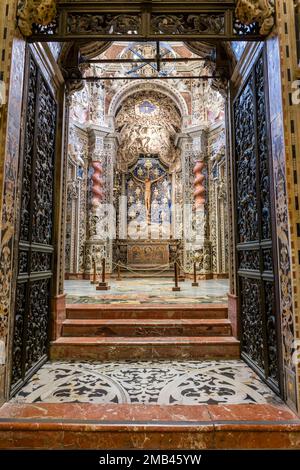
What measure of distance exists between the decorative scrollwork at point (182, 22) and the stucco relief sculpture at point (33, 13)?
89 centimetres

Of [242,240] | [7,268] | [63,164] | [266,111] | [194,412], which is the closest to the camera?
[194,412]

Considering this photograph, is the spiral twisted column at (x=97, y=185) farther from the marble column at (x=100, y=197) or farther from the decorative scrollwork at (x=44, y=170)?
the decorative scrollwork at (x=44, y=170)

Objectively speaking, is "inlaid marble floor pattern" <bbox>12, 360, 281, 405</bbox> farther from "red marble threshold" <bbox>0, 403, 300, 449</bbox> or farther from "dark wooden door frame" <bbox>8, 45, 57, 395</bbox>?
"red marble threshold" <bbox>0, 403, 300, 449</bbox>

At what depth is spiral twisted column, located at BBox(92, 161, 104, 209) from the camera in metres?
10.6

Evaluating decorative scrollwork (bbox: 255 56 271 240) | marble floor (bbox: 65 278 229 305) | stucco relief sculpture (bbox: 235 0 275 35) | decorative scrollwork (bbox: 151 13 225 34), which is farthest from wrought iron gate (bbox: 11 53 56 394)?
→ decorative scrollwork (bbox: 255 56 271 240)

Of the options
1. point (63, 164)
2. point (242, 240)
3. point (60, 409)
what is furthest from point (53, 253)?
point (242, 240)

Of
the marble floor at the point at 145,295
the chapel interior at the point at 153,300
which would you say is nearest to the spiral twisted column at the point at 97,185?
the marble floor at the point at 145,295

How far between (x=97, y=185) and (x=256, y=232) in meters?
8.46

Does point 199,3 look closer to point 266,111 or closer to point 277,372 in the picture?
point 266,111

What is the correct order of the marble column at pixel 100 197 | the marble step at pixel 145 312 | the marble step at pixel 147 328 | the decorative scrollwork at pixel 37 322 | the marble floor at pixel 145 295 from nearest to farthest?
1. the decorative scrollwork at pixel 37 322
2. the marble step at pixel 147 328
3. the marble step at pixel 145 312
4. the marble floor at pixel 145 295
5. the marble column at pixel 100 197

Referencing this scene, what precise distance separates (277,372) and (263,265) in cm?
90

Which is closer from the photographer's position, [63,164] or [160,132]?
[63,164]

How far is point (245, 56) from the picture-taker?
10.2 feet

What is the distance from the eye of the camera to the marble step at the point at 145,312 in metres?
3.93
